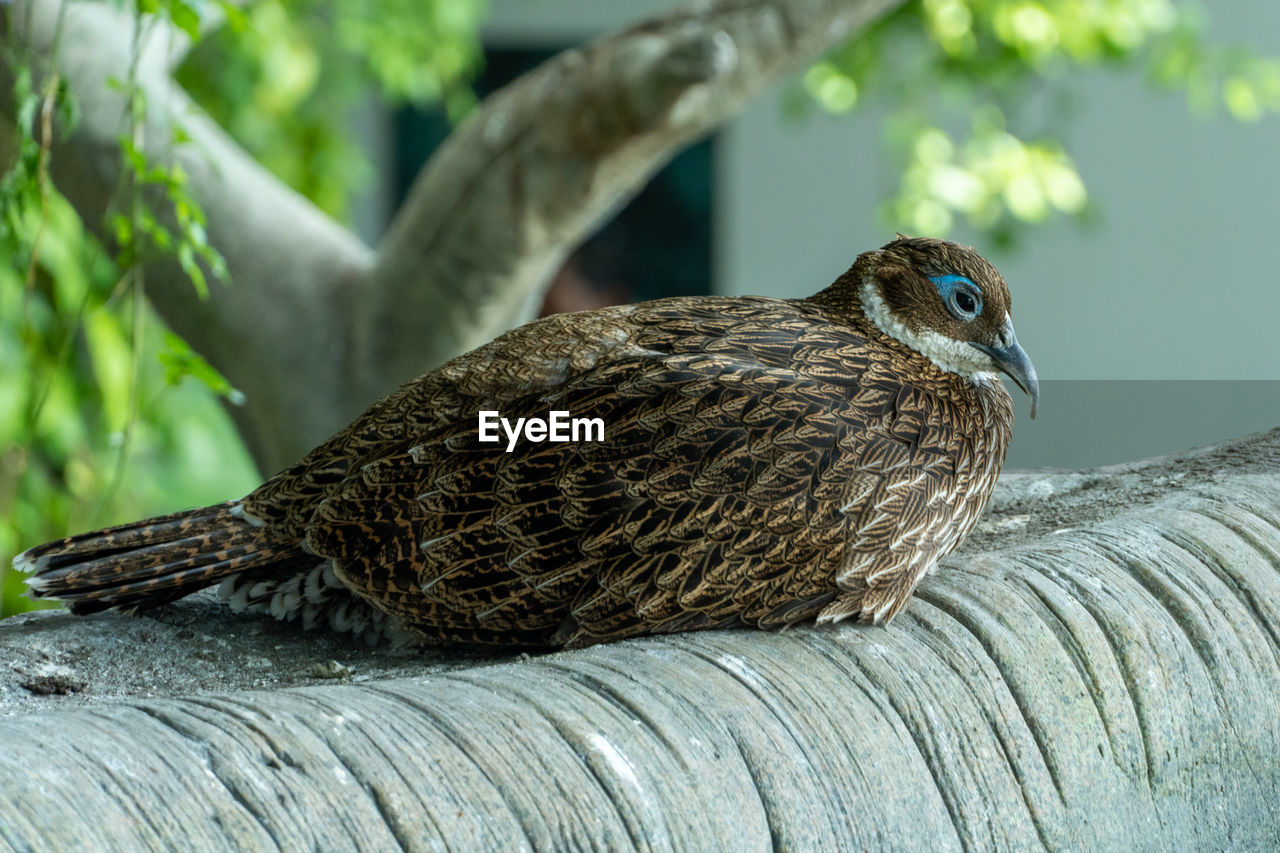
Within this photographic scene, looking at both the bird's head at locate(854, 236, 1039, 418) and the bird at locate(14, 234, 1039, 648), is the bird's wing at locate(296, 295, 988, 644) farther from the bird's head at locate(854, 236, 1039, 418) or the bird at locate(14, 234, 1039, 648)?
the bird's head at locate(854, 236, 1039, 418)

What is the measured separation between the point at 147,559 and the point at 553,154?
1.60 m

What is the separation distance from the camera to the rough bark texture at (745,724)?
Result: 945 mm

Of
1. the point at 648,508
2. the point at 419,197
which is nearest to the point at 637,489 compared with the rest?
the point at 648,508

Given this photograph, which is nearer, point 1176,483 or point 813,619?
point 813,619

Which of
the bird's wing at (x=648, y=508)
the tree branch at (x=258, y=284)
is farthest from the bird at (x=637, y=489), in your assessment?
the tree branch at (x=258, y=284)

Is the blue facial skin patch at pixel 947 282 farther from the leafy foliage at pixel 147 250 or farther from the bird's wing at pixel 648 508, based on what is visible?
the leafy foliage at pixel 147 250

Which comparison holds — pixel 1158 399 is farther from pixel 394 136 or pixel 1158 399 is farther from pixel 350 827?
pixel 394 136

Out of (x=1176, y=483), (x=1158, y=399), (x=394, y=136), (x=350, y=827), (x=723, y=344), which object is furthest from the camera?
(x=394, y=136)

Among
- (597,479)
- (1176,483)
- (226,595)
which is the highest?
(1176,483)

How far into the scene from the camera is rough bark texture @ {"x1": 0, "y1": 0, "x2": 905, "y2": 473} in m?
2.65

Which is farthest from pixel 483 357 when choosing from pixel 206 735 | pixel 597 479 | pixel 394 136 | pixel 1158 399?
pixel 394 136

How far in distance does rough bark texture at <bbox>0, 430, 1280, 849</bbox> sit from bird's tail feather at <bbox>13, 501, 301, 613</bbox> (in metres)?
0.05

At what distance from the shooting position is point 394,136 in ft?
22.6

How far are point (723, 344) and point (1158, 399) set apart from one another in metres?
1.57
